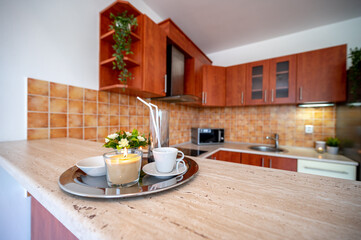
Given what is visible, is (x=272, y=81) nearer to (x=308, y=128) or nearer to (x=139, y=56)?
(x=308, y=128)

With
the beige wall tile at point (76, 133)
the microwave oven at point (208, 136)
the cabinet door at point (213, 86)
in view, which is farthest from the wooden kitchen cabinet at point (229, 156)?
the beige wall tile at point (76, 133)

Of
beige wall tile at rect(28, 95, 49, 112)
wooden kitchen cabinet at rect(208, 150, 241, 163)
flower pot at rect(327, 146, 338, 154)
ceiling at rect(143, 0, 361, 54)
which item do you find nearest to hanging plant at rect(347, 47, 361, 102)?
flower pot at rect(327, 146, 338, 154)

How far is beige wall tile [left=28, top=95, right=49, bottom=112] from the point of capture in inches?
40.5

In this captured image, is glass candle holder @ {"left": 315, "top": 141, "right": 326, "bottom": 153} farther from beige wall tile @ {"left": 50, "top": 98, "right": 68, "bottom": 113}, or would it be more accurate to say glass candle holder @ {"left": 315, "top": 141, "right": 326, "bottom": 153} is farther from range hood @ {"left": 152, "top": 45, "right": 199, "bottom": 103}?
beige wall tile @ {"left": 50, "top": 98, "right": 68, "bottom": 113}

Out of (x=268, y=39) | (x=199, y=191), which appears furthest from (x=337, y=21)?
(x=199, y=191)

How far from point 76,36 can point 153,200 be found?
1.54m

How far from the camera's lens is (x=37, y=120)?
106 centimetres

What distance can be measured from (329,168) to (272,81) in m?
1.23

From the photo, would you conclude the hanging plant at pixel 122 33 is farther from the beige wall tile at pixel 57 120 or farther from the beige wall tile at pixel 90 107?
the beige wall tile at pixel 57 120

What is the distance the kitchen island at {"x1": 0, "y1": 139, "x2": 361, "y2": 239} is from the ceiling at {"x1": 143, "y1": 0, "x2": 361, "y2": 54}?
2.01 m

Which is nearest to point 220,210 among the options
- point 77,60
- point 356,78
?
point 77,60

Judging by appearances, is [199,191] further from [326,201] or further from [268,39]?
[268,39]

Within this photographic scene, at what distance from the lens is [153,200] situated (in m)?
0.33

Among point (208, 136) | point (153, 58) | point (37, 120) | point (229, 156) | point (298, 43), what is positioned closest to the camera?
point (37, 120)
